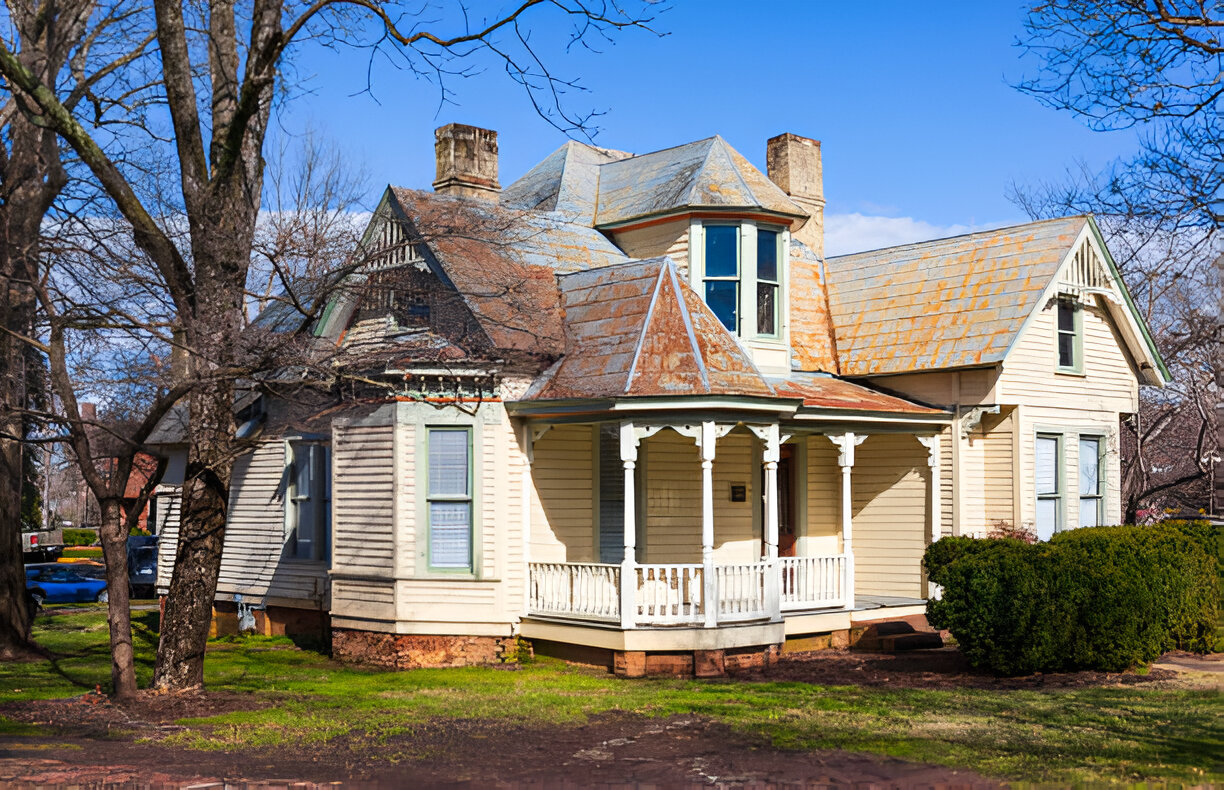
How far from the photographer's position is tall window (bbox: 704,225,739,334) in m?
19.5

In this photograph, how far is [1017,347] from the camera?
20531mm

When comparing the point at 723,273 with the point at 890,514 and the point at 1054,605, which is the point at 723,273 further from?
the point at 1054,605

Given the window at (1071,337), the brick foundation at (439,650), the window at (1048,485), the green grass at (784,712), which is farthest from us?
the window at (1071,337)

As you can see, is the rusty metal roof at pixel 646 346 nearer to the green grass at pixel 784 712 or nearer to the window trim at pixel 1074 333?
the green grass at pixel 784 712

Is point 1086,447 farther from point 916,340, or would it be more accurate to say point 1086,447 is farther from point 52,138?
point 52,138

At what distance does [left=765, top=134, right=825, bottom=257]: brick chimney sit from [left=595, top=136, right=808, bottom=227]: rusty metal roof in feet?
13.8

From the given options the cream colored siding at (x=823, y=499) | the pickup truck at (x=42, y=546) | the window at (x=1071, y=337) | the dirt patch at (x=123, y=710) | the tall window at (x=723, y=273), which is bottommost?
the pickup truck at (x=42, y=546)

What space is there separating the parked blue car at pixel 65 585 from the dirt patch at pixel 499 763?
22.8 metres

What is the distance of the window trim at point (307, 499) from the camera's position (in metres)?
19.4

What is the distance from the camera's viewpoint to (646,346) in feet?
54.0

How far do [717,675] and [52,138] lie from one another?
12483mm

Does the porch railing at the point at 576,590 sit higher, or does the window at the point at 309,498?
the window at the point at 309,498

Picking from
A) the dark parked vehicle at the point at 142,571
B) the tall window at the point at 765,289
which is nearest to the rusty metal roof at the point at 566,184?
the tall window at the point at 765,289

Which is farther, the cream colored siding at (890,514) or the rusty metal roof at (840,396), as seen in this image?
the cream colored siding at (890,514)
